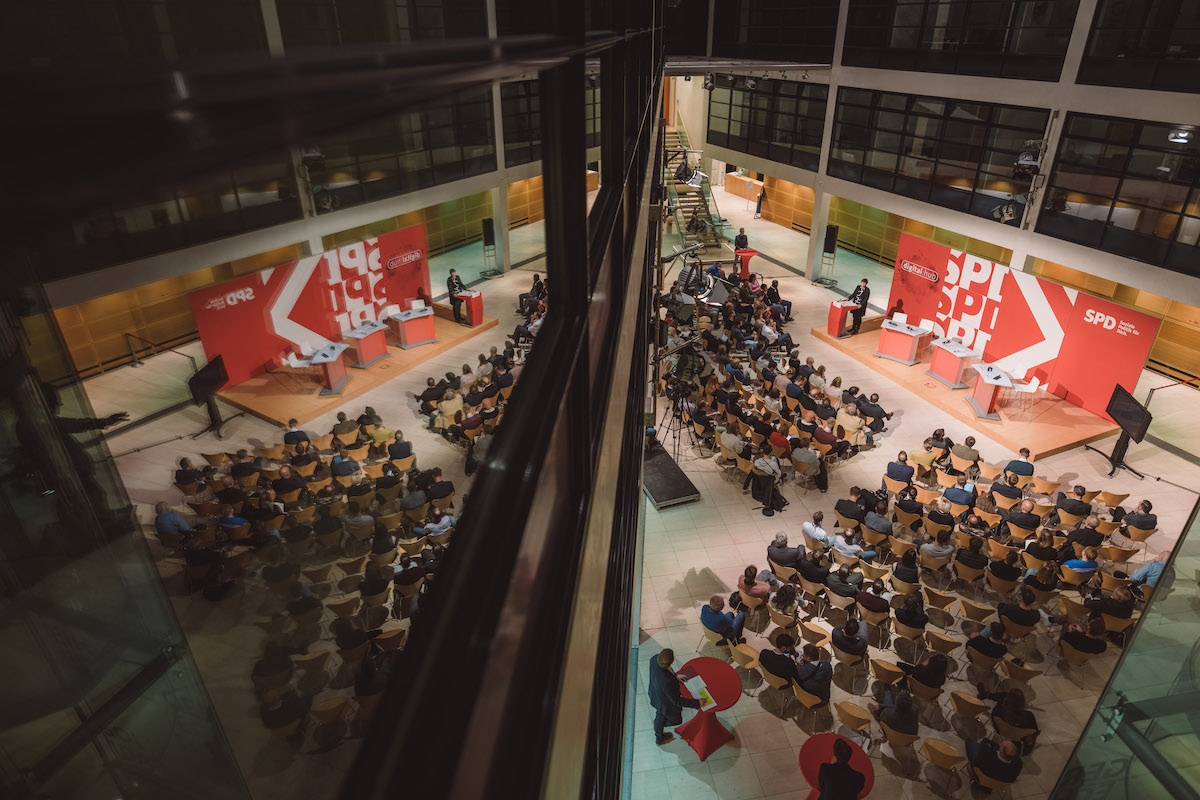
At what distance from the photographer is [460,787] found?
728 millimetres

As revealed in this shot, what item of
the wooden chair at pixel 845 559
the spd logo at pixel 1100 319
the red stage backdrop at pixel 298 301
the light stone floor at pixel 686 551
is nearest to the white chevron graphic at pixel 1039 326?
the spd logo at pixel 1100 319

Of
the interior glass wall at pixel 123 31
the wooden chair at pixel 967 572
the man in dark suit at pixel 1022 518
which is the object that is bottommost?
the wooden chair at pixel 967 572

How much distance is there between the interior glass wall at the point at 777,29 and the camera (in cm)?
1910

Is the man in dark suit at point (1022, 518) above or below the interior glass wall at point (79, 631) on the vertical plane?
below

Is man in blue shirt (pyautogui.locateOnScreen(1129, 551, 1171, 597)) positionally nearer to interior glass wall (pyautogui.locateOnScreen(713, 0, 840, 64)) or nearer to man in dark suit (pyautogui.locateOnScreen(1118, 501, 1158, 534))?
man in dark suit (pyautogui.locateOnScreen(1118, 501, 1158, 534))

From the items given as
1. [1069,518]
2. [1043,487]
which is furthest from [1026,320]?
[1069,518]

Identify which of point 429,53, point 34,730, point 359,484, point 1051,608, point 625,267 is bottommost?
point 1051,608

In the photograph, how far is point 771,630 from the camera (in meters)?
8.74

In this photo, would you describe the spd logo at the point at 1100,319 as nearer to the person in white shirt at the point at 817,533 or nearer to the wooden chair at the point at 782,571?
the person in white shirt at the point at 817,533

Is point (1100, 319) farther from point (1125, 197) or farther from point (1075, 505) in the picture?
point (1075, 505)

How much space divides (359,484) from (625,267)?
2728mm

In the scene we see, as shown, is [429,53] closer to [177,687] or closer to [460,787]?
[460,787]

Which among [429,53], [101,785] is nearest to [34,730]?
[101,785]

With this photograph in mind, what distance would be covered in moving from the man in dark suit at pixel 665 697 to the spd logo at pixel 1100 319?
10298 mm
